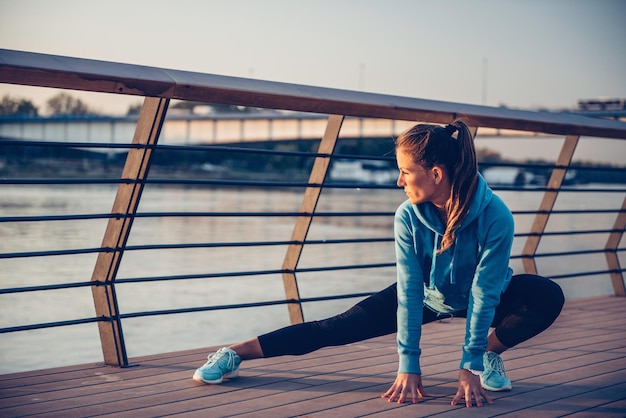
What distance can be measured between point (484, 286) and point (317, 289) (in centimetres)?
981

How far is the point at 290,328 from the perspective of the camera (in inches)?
115

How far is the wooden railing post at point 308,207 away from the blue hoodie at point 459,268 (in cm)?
98

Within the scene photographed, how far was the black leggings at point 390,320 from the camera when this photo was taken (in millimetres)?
2836

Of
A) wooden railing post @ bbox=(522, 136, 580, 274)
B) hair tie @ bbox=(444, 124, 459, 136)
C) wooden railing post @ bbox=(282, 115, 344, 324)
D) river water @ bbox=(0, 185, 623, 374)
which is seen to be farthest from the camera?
river water @ bbox=(0, 185, 623, 374)

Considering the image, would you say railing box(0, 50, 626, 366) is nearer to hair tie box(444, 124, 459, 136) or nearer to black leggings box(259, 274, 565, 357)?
black leggings box(259, 274, 565, 357)

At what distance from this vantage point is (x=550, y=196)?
4902mm

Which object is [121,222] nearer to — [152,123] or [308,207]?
[152,123]

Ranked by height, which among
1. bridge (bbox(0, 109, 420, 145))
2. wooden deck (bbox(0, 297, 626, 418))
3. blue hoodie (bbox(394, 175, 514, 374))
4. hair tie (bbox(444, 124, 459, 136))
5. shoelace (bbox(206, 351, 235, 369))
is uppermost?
hair tie (bbox(444, 124, 459, 136))

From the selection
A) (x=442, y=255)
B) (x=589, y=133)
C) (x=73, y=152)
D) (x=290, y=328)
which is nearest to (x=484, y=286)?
(x=442, y=255)

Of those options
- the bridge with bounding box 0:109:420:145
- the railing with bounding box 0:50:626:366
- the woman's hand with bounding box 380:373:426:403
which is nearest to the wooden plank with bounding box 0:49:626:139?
the railing with bounding box 0:50:626:366

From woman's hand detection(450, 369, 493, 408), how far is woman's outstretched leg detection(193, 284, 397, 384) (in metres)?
0.39

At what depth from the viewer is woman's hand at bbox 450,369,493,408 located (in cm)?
259

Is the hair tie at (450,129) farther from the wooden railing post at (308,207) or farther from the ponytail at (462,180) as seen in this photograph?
the wooden railing post at (308,207)

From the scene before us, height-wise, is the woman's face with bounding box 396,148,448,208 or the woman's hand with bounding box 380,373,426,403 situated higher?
the woman's face with bounding box 396,148,448,208
